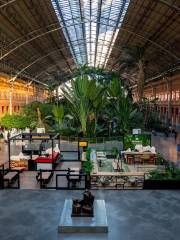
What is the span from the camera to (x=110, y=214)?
32.5 feet

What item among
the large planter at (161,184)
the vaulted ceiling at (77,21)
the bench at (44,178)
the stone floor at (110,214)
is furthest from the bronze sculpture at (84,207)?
the vaulted ceiling at (77,21)

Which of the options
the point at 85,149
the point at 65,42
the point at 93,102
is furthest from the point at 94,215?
the point at 65,42

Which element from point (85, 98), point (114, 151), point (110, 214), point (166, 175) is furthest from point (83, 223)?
point (85, 98)

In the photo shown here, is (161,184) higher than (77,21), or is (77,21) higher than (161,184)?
(77,21)

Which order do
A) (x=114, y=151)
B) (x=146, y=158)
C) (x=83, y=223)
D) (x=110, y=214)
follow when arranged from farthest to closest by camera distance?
(x=114, y=151), (x=146, y=158), (x=110, y=214), (x=83, y=223)

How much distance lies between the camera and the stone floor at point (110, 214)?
8.48 meters

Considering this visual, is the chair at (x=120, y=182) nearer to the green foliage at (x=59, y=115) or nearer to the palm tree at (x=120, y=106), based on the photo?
the palm tree at (x=120, y=106)

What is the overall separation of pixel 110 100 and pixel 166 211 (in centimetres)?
2114

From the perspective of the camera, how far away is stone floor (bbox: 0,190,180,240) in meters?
8.48

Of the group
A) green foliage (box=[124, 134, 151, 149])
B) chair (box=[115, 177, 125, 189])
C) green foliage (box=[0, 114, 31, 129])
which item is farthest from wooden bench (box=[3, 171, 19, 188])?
green foliage (box=[0, 114, 31, 129])

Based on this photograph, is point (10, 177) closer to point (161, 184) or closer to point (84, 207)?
point (84, 207)

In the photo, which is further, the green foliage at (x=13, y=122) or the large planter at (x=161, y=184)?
the green foliage at (x=13, y=122)

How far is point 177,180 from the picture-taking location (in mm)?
12586

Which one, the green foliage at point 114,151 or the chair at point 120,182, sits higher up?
the green foliage at point 114,151
